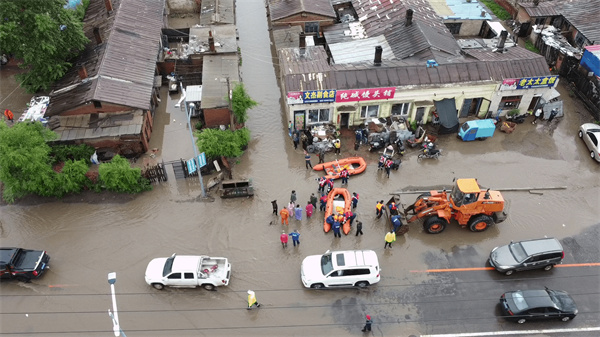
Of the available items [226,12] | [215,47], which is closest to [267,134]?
[215,47]

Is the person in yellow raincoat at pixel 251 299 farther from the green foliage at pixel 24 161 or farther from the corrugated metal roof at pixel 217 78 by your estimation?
the corrugated metal roof at pixel 217 78

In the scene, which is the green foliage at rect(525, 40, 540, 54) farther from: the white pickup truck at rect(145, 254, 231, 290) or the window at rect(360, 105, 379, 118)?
the white pickup truck at rect(145, 254, 231, 290)

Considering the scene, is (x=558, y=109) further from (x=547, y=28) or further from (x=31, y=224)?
(x=31, y=224)

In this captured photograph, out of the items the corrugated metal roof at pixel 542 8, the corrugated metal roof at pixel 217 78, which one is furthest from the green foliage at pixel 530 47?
the corrugated metal roof at pixel 217 78

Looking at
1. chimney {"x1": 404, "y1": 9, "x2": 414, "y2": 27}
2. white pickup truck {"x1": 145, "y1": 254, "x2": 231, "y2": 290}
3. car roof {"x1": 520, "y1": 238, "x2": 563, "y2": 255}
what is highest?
chimney {"x1": 404, "y1": 9, "x2": 414, "y2": 27}

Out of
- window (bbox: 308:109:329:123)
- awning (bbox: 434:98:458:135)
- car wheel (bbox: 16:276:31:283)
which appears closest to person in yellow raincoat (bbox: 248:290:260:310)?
car wheel (bbox: 16:276:31:283)

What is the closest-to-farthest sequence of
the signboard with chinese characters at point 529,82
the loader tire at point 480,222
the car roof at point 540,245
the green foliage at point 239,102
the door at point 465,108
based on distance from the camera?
1. the car roof at point 540,245
2. the loader tire at point 480,222
3. the green foliage at point 239,102
4. the signboard with chinese characters at point 529,82
5. the door at point 465,108

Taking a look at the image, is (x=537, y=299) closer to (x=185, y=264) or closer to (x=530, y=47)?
(x=185, y=264)
